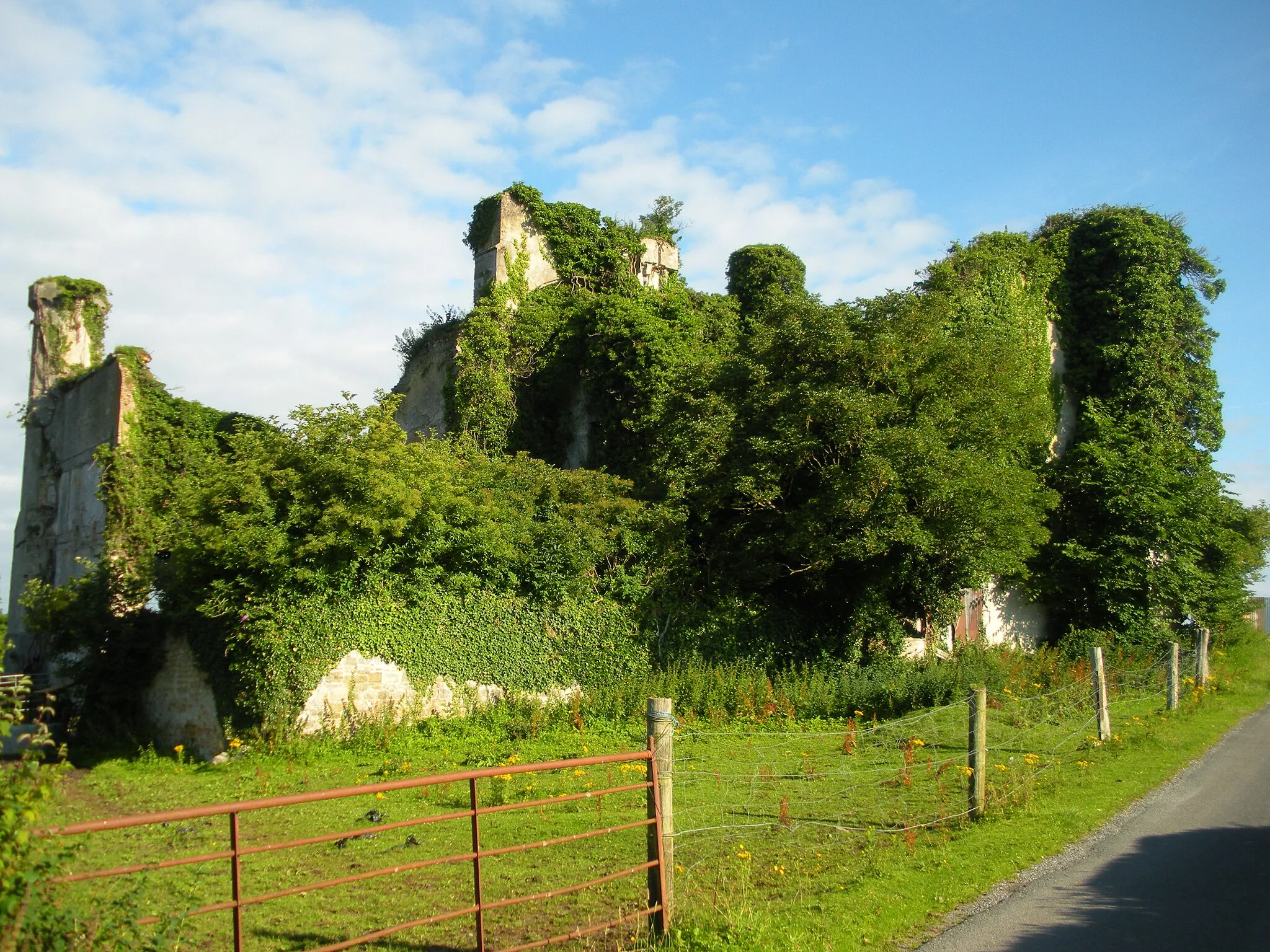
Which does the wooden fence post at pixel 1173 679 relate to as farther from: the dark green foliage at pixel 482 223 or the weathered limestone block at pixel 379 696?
the dark green foliage at pixel 482 223

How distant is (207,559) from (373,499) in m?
2.74

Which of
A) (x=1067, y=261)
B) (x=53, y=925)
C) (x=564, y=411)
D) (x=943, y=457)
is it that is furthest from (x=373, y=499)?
(x=1067, y=261)

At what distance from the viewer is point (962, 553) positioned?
16.9 m

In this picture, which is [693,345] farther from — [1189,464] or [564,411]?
[1189,464]

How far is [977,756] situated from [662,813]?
4.40 metres

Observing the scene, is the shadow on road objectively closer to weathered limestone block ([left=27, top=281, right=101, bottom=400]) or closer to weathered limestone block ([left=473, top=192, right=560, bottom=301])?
weathered limestone block ([left=473, top=192, right=560, bottom=301])

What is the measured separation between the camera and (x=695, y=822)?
28.9ft

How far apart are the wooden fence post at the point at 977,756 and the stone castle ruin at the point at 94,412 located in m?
11.9

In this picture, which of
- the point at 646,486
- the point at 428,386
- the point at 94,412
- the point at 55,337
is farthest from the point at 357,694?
the point at 55,337

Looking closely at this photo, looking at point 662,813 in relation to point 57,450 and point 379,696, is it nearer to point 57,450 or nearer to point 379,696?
point 379,696

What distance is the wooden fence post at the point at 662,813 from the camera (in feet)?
19.4

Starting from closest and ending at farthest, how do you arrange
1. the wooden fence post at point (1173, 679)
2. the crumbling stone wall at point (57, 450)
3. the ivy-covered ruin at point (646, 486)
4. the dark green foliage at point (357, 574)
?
the dark green foliage at point (357, 574) < the ivy-covered ruin at point (646, 486) < the wooden fence post at point (1173, 679) < the crumbling stone wall at point (57, 450)

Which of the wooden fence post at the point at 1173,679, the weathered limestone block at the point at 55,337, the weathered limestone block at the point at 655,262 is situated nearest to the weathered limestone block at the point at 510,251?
the weathered limestone block at the point at 655,262

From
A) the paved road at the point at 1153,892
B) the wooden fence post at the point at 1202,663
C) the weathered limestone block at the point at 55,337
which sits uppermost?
the weathered limestone block at the point at 55,337
